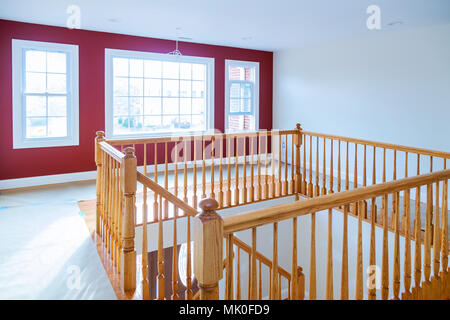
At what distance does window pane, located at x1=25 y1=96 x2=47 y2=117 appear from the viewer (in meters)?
5.14

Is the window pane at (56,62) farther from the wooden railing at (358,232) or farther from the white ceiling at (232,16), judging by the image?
the wooden railing at (358,232)

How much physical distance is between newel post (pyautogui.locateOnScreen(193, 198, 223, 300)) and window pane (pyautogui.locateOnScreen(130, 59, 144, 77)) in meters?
5.23

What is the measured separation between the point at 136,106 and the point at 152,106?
30 cm

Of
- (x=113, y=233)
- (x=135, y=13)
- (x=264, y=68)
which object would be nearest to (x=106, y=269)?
(x=113, y=233)

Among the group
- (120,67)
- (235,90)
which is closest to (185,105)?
(235,90)

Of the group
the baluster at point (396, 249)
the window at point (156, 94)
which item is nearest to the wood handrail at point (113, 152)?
the baluster at point (396, 249)

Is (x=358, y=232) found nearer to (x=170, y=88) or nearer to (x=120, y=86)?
(x=120, y=86)

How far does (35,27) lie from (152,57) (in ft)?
6.04

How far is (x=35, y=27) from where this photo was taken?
4.98m

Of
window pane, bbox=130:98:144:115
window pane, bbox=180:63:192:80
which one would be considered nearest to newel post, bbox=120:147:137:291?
window pane, bbox=130:98:144:115

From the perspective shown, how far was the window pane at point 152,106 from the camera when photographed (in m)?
6.18
